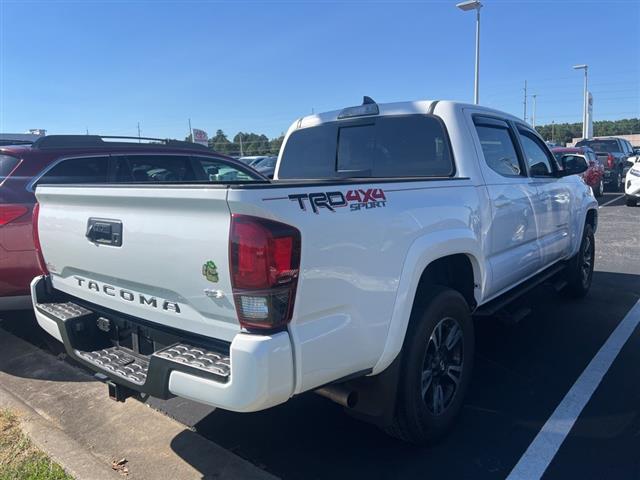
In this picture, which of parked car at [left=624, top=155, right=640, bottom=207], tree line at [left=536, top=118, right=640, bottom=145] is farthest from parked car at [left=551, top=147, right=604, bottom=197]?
tree line at [left=536, top=118, right=640, bottom=145]

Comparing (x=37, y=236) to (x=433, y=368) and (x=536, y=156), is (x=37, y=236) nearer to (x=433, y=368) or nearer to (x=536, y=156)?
(x=433, y=368)

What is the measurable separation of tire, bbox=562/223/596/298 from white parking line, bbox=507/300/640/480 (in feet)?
3.12

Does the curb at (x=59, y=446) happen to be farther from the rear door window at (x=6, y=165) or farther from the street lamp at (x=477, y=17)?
the street lamp at (x=477, y=17)

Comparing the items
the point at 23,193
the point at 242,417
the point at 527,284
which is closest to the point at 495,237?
the point at 527,284

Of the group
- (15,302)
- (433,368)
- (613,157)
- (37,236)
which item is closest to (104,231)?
(37,236)

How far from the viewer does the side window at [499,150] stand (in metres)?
3.92

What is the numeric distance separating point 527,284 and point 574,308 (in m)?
1.50

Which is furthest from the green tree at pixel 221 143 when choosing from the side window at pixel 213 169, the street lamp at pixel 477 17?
the side window at pixel 213 169

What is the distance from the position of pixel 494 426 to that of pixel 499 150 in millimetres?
2096

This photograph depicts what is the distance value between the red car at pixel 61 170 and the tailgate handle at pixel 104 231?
1980 millimetres

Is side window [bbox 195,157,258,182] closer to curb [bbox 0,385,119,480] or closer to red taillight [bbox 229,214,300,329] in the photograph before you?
curb [bbox 0,385,119,480]

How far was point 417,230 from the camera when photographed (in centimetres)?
277

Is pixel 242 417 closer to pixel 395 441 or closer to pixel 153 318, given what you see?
pixel 395 441

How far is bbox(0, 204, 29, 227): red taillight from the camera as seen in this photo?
4.35m
